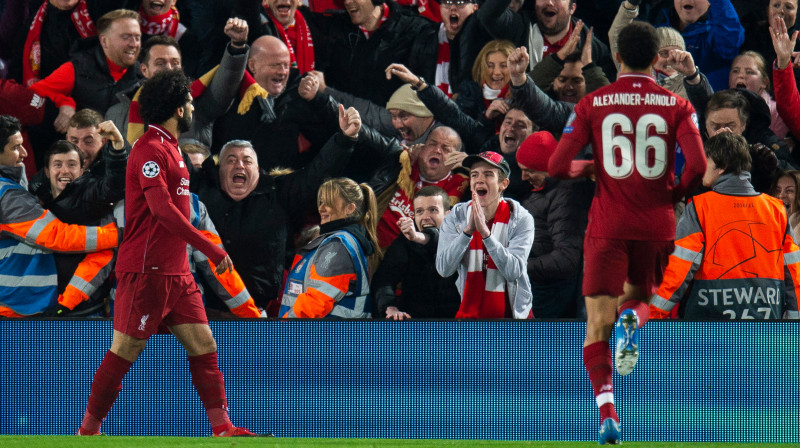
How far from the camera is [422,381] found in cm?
547

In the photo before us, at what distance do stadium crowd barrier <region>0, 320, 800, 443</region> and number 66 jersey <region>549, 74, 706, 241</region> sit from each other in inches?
49.8

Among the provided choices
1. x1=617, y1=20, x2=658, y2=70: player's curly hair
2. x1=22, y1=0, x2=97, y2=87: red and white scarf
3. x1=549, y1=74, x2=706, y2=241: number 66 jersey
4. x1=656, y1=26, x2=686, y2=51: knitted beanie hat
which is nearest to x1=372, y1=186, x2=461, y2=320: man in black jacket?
x1=549, y1=74, x2=706, y2=241: number 66 jersey

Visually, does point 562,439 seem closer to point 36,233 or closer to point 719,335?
point 719,335

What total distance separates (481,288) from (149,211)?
194 cm

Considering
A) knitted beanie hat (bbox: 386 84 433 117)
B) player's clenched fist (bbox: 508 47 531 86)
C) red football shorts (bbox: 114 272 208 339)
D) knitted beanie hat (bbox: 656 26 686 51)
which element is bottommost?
red football shorts (bbox: 114 272 208 339)

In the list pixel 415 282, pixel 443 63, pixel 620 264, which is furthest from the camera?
pixel 443 63

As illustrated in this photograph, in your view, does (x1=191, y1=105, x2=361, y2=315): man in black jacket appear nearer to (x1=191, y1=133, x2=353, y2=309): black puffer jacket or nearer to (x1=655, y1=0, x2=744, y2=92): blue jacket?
(x1=191, y1=133, x2=353, y2=309): black puffer jacket

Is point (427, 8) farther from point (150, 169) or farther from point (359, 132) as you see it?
point (150, 169)

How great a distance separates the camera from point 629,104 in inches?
165

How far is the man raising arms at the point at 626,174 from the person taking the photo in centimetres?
417

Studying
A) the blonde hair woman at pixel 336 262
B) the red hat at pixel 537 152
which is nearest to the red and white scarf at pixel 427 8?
the blonde hair woman at pixel 336 262

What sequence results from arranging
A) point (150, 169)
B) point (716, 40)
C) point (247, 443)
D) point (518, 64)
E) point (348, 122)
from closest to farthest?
point (247, 443) < point (150, 169) < point (518, 64) < point (348, 122) < point (716, 40)

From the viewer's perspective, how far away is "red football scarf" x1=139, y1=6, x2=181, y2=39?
7.41 meters

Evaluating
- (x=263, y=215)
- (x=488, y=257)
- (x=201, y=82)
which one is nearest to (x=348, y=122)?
(x=263, y=215)
